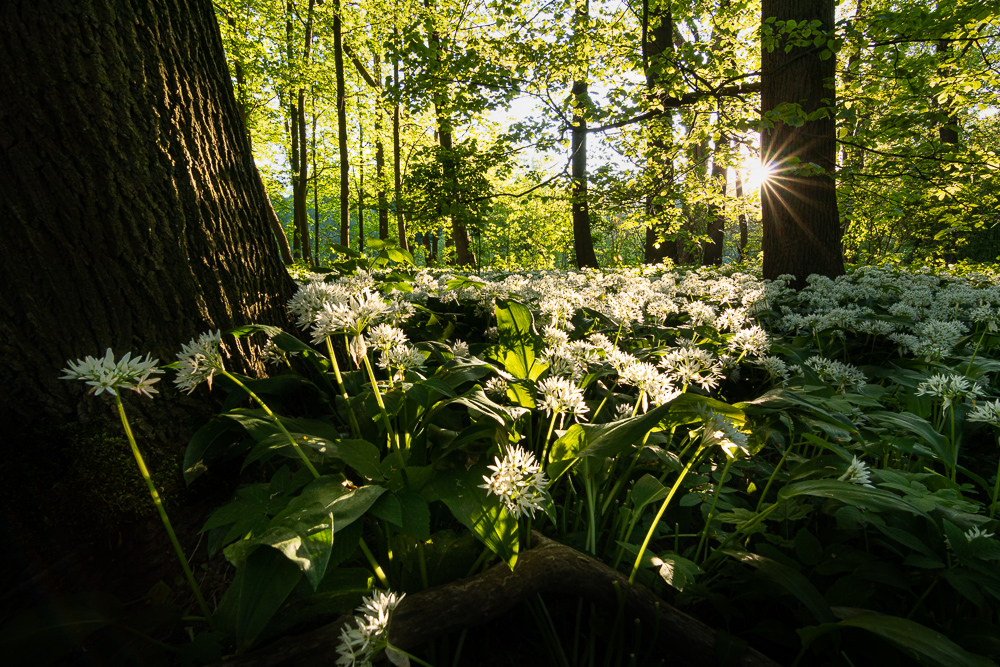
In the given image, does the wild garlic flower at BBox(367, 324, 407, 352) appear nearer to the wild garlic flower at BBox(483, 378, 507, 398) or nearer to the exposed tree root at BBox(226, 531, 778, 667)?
the wild garlic flower at BBox(483, 378, 507, 398)

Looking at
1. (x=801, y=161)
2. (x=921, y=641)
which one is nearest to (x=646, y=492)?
(x=921, y=641)

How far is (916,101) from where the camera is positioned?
4.93 meters

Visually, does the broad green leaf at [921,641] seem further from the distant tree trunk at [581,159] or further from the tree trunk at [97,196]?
the distant tree trunk at [581,159]

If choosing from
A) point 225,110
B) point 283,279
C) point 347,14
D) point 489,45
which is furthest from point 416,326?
point 347,14

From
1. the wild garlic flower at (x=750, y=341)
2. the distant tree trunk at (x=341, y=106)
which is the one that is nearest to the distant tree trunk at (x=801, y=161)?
the wild garlic flower at (x=750, y=341)

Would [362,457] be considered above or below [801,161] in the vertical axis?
below

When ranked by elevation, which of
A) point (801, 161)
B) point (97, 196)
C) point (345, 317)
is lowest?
point (345, 317)

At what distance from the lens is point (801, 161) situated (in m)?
5.38

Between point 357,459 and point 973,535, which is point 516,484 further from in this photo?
point 973,535

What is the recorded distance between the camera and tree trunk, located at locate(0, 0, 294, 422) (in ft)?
5.10

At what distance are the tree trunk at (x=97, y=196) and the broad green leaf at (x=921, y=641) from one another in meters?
2.30

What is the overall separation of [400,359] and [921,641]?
1.53m

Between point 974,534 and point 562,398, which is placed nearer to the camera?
point 974,534

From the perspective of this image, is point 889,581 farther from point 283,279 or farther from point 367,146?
point 367,146
